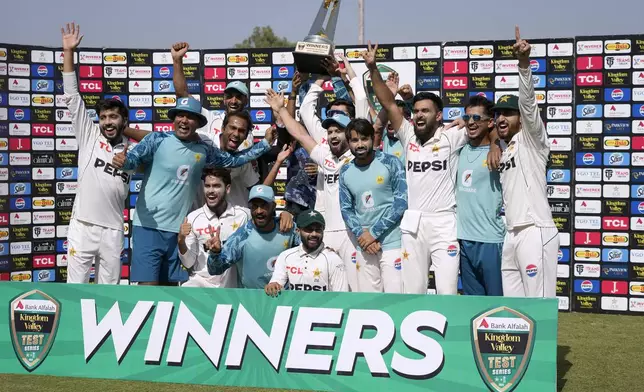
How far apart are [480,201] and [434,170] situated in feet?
1.36

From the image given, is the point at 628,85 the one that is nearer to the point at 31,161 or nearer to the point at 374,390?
the point at 374,390

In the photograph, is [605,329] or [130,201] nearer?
[605,329]

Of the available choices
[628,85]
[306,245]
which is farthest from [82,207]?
[628,85]

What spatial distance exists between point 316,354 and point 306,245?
1.14 meters

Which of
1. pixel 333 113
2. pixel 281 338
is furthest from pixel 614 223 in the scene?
pixel 281 338

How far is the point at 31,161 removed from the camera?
30.2 feet

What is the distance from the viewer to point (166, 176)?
6426mm

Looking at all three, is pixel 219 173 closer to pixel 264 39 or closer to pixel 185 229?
pixel 185 229

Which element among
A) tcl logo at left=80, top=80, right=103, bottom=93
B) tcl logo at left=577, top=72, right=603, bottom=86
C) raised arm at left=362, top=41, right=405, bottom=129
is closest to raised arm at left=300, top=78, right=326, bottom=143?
raised arm at left=362, top=41, right=405, bottom=129

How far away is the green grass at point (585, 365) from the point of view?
18.0 ft

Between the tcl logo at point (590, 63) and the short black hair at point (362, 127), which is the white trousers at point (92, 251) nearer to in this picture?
the short black hair at point (362, 127)

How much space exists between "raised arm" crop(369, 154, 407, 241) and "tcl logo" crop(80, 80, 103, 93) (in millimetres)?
4495

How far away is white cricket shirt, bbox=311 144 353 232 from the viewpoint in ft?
21.2

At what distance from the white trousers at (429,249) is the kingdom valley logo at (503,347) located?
1262 millimetres
